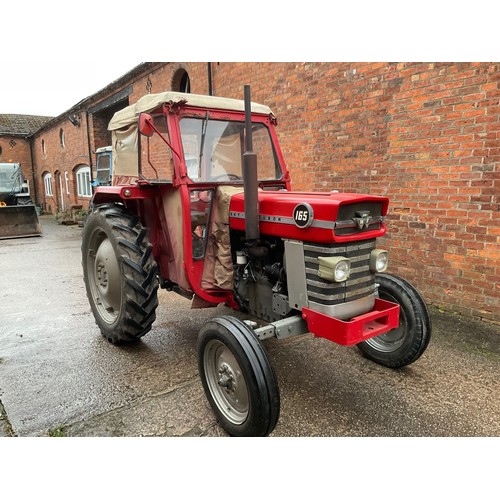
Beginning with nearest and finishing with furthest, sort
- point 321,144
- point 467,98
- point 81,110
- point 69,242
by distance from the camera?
1. point 467,98
2. point 321,144
3. point 69,242
4. point 81,110

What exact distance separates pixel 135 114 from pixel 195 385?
7.46 ft

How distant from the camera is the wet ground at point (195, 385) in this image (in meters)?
2.41

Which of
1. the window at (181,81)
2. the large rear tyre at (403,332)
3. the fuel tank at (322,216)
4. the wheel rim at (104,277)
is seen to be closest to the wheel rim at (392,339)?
the large rear tyre at (403,332)

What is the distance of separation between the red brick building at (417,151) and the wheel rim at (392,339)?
1455mm

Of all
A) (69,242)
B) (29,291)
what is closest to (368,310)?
(29,291)

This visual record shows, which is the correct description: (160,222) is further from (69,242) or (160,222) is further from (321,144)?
(69,242)

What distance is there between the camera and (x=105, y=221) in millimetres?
3391

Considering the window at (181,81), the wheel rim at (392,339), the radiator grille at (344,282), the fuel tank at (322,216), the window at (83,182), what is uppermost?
the window at (181,81)

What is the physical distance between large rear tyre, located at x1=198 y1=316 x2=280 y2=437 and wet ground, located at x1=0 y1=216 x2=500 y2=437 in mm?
173

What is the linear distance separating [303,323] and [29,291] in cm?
445

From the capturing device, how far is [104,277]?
3.71 m

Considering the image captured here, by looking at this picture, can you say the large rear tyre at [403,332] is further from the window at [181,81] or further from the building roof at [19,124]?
the building roof at [19,124]

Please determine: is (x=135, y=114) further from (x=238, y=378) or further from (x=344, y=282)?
(x=238, y=378)

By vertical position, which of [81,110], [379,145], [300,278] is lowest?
[300,278]
